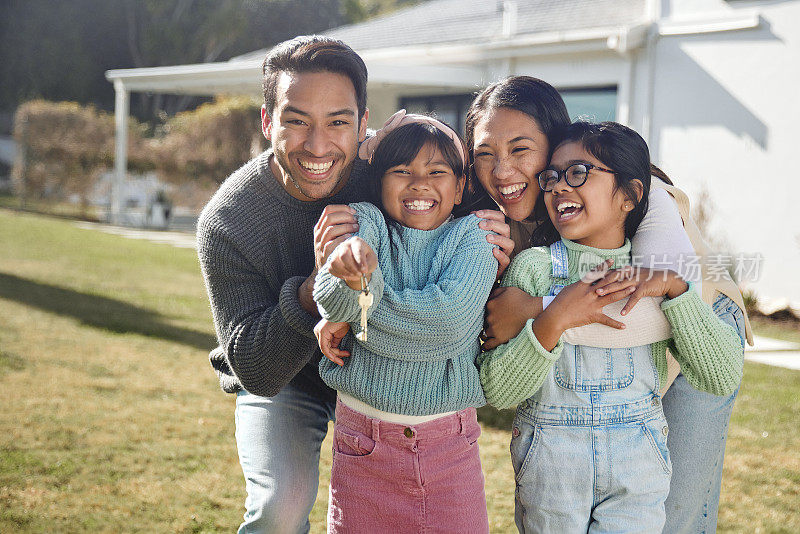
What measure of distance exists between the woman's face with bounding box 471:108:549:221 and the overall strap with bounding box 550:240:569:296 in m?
0.16

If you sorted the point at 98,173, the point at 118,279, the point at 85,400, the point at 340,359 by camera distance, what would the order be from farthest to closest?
1. the point at 98,173
2. the point at 118,279
3. the point at 85,400
4. the point at 340,359

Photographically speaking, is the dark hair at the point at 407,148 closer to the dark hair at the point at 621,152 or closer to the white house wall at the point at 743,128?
the dark hair at the point at 621,152

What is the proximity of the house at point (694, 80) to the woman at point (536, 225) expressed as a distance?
583 centimetres

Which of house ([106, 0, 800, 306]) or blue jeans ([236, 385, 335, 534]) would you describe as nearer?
blue jeans ([236, 385, 335, 534])

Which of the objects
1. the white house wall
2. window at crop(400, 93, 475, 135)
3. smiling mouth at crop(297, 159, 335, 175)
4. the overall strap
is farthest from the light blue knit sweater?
window at crop(400, 93, 475, 135)

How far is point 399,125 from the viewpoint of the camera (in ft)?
8.38

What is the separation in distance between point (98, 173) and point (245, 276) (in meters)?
19.0

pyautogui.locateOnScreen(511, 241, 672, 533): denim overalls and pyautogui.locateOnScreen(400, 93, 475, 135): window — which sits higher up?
pyautogui.locateOnScreen(400, 93, 475, 135): window

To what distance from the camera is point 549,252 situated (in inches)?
98.9

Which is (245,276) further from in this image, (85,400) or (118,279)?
(118,279)

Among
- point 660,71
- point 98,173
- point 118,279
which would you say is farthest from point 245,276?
point 98,173

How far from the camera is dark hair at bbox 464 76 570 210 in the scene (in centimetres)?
252

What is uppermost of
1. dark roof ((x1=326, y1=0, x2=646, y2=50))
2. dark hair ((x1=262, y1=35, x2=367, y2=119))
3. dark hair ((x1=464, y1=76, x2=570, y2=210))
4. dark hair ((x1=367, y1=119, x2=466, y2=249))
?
dark roof ((x1=326, y1=0, x2=646, y2=50))

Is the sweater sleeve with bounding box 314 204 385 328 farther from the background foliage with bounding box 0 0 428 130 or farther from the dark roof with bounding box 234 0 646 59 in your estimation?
the background foliage with bounding box 0 0 428 130
